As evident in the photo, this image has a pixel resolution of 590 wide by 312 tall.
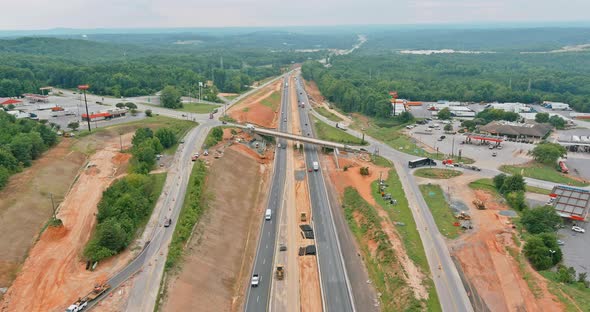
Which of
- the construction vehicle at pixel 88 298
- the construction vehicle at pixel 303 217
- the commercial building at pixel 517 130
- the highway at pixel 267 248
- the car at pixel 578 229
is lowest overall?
the highway at pixel 267 248

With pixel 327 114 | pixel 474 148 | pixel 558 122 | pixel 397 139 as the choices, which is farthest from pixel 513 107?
pixel 327 114

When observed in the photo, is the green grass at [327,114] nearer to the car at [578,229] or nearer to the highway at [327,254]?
the highway at [327,254]

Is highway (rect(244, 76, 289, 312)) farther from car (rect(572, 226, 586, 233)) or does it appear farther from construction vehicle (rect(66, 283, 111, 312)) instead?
car (rect(572, 226, 586, 233))

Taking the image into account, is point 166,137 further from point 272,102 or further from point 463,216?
point 272,102

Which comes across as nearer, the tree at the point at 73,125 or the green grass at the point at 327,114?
the tree at the point at 73,125

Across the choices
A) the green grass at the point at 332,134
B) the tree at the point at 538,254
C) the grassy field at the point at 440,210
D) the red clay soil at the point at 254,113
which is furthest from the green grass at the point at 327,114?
the tree at the point at 538,254

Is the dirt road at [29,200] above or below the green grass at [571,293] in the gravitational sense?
above

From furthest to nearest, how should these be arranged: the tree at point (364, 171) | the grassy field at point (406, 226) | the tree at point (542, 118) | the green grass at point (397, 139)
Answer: the tree at point (542, 118), the green grass at point (397, 139), the tree at point (364, 171), the grassy field at point (406, 226)
